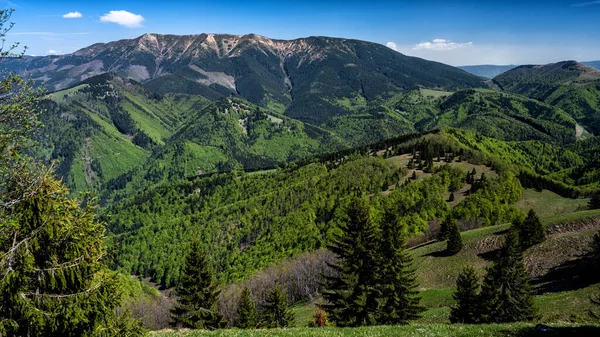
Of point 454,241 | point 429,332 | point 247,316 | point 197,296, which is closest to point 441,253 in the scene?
point 454,241

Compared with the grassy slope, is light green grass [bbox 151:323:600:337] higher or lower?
higher

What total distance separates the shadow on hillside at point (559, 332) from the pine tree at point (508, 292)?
2520 cm

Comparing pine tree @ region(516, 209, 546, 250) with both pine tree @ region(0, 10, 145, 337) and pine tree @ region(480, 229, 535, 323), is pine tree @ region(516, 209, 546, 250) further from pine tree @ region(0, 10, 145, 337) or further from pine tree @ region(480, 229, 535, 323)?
pine tree @ region(0, 10, 145, 337)

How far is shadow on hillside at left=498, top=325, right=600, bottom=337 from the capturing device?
2019cm

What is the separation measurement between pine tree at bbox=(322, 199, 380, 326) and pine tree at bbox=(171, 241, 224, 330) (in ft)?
53.2

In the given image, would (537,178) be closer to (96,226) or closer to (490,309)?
(490,309)

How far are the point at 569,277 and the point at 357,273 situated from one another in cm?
5130

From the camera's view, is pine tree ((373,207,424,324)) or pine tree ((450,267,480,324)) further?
pine tree ((450,267,480,324))

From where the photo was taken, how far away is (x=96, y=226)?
1430 centimetres

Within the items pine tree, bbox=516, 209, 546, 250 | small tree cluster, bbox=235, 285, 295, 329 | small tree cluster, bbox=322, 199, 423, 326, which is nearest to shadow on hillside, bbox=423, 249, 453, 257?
pine tree, bbox=516, 209, 546, 250

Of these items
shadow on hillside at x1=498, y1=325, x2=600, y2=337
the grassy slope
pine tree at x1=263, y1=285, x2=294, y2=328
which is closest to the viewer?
shadow on hillside at x1=498, y1=325, x2=600, y2=337

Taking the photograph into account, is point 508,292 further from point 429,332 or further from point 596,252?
point 429,332

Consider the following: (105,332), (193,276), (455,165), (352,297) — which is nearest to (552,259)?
(352,297)

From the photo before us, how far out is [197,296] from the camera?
1665 inches
